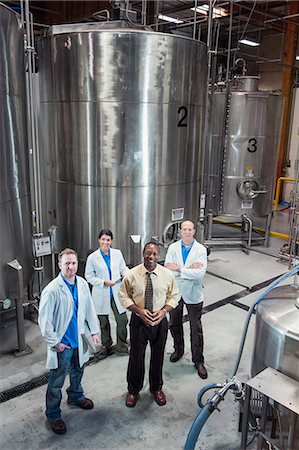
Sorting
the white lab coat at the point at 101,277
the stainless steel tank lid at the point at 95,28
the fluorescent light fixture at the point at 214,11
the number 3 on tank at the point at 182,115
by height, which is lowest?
the white lab coat at the point at 101,277

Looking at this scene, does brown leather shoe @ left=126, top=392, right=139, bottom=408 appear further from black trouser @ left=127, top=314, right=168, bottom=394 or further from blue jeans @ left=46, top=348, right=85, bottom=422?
blue jeans @ left=46, top=348, right=85, bottom=422

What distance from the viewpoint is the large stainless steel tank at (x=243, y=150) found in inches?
271

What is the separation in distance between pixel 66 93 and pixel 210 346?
301 centimetres

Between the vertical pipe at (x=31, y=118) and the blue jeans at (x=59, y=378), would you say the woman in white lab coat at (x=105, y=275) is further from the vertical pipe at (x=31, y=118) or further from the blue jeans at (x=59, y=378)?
the vertical pipe at (x=31, y=118)

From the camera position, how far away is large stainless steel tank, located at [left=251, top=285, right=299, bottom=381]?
2.45m

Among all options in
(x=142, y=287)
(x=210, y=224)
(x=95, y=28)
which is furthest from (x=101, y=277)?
(x=210, y=224)

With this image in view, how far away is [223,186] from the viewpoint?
727cm

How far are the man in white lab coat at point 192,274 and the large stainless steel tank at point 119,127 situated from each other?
1.07 m

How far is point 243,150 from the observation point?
706 cm

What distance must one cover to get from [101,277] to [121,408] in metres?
1.11

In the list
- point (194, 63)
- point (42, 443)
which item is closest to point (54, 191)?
point (194, 63)

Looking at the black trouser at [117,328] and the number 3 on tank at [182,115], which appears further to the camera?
the number 3 on tank at [182,115]

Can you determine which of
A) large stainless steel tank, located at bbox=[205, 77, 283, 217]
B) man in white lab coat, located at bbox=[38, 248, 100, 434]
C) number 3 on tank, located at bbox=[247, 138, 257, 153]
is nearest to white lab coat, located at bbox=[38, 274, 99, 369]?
man in white lab coat, located at bbox=[38, 248, 100, 434]

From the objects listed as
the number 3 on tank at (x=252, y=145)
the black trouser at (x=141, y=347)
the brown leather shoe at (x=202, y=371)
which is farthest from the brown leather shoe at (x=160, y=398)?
the number 3 on tank at (x=252, y=145)
